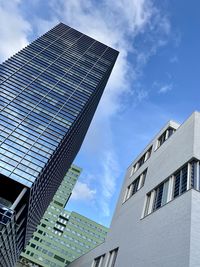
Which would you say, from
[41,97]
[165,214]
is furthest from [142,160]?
[41,97]

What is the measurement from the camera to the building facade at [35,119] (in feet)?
178

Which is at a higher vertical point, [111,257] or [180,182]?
[180,182]

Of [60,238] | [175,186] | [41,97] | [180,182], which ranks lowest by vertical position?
[180,182]

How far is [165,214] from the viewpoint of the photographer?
584 inches

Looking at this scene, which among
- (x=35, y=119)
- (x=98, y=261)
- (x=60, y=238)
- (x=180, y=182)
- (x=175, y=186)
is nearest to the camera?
(x=180, y=182)

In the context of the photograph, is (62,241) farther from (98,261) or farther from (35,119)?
(98,261)

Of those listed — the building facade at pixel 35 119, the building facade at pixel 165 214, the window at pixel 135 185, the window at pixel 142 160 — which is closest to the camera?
the building facade at pixel 165 214

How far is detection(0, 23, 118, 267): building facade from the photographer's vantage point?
5416cm

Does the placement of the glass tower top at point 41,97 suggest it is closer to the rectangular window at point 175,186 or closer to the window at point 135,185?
the window at point 135,185

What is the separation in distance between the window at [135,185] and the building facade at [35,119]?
91.0ft

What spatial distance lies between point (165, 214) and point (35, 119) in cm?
5802

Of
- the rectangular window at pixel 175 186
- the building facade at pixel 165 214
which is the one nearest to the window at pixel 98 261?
the building facade at pixel 165 214

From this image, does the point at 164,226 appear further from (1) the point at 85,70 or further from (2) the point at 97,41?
(2) the point at 97,41

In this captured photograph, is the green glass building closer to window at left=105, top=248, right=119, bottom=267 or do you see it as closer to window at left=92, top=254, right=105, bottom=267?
window at left=92, top=254, right=105, bottom=267
